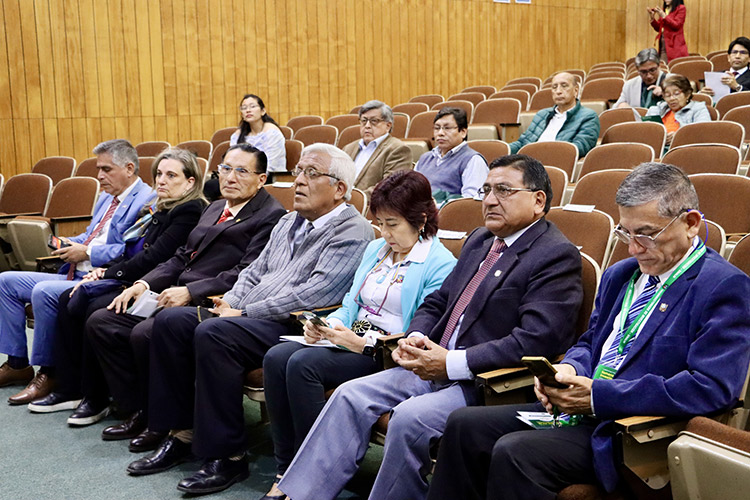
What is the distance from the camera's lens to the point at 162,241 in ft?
11.3

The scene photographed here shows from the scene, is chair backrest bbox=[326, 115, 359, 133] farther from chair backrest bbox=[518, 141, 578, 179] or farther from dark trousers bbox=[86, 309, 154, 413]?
dark trousers bbox=[86, 309, 154, 413]

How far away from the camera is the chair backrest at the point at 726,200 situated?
275 centimetres

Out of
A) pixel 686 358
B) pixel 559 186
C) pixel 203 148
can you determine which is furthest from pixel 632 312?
pixel 203 148

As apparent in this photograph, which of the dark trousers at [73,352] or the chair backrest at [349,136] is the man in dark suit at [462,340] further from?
the chair backrest at [349,136]

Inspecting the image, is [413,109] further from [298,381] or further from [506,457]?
[506,457]

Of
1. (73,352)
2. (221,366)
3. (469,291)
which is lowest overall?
(73,352)

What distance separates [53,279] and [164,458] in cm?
137

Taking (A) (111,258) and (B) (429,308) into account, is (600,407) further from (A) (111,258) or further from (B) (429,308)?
(A) (111,258)

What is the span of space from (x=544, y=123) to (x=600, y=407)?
3567 millimetres

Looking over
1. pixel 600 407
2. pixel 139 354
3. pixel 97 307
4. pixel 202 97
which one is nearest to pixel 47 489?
pixel 139 354

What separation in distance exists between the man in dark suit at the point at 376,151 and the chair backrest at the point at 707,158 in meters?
1.58

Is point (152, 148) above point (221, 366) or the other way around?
above

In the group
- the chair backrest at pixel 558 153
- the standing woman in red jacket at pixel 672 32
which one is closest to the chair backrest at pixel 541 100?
the standing woman in red jacket at pixel 672 32

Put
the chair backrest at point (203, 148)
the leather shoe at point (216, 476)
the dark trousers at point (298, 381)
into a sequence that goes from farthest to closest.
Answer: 1. the chair backrest at point (203, 148)
2. the leather shoe at point (216, 476)
3. the dark trousers at point (298, 381)
